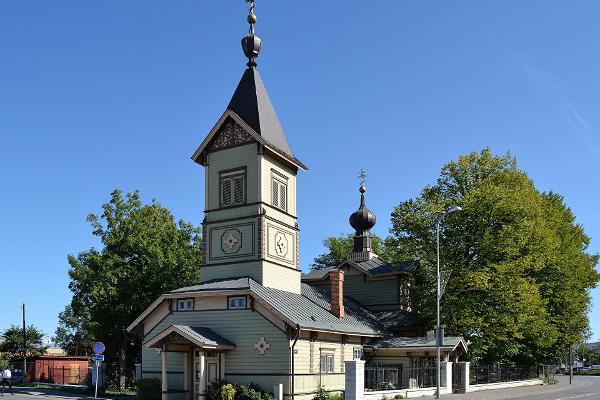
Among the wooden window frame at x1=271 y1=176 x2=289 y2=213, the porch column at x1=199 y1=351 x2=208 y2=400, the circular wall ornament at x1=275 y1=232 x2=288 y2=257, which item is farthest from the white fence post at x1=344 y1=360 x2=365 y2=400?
the wooden window frame at x1=271 y1=176 x2=289 y2=213

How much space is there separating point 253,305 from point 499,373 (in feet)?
70.4

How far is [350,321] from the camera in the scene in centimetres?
Result: 3591

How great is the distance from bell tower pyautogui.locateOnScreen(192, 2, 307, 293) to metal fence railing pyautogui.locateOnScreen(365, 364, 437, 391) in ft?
19.9

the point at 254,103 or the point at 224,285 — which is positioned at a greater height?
the point at 254,103

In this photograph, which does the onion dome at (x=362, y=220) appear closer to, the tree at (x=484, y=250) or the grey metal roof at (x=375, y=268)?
the grey metal roof at (x=375, y=268)

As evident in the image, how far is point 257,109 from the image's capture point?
35188 millimetres

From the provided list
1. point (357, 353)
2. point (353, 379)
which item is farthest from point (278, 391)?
point (357, 353)

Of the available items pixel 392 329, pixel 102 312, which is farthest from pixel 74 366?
pixel 392 329

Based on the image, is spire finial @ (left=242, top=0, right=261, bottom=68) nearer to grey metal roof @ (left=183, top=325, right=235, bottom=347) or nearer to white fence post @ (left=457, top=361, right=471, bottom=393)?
grey metal roof @ (left=183, top=325, right=235, bottom=347)

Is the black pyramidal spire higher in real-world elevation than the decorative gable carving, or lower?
Answer: higher

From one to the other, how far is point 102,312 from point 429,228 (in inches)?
866

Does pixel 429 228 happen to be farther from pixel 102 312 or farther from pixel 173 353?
pixel 102 312

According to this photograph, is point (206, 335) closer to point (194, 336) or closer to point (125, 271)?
point (194, 336)

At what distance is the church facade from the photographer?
2969cm
